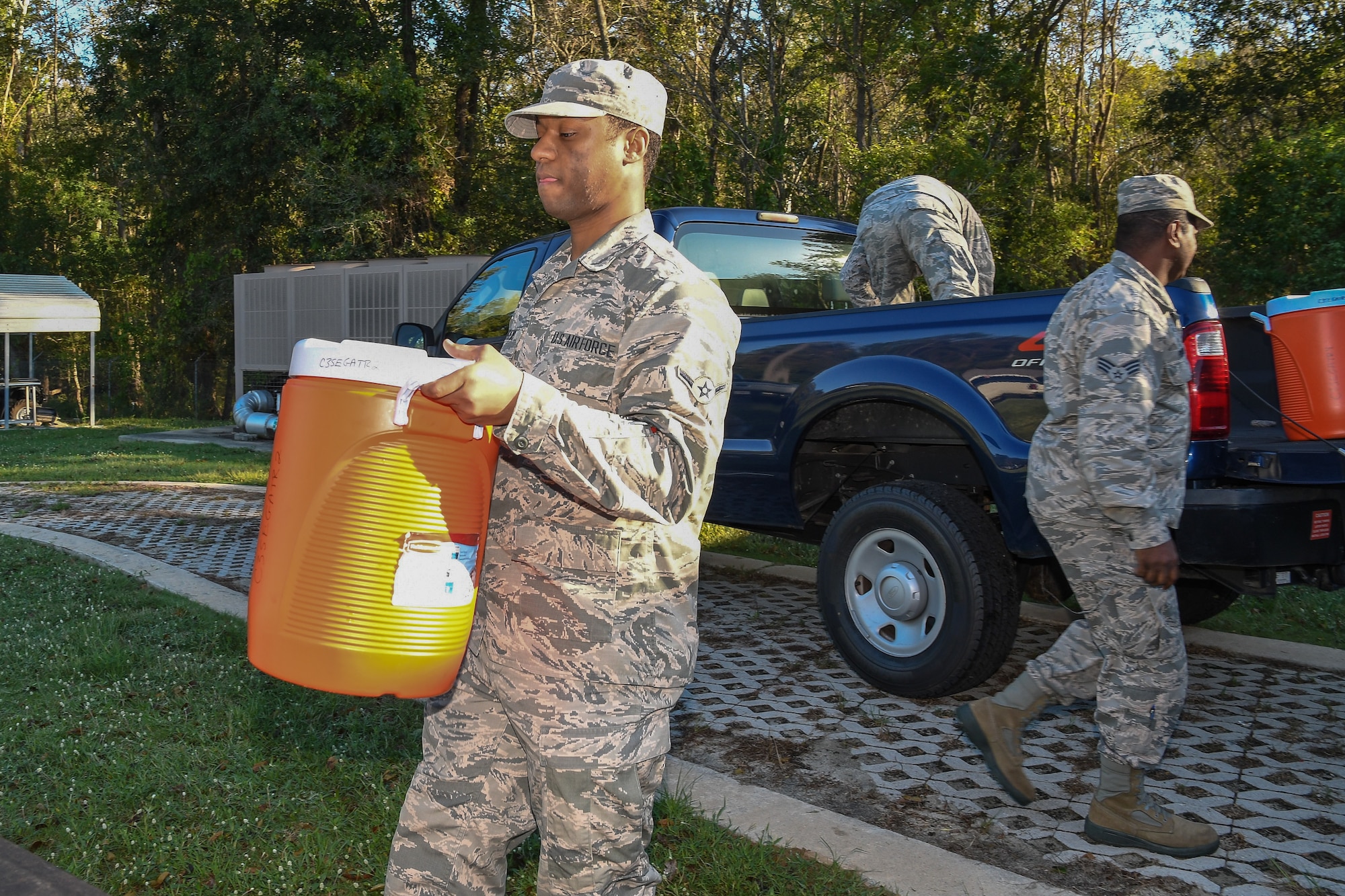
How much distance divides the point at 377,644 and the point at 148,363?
96.7 feet

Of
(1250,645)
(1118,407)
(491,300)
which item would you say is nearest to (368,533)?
(1118,407)

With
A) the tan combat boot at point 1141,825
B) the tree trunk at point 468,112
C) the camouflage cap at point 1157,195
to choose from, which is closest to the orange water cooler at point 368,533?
the tan combat boot at point 1141,825

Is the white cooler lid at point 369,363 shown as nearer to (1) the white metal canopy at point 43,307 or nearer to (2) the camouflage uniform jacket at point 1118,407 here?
(2) the camouflage uniform jacket at point 1118,407

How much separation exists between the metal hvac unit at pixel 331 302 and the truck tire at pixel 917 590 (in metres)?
11.7

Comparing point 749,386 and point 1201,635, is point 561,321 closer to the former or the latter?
point 749,386

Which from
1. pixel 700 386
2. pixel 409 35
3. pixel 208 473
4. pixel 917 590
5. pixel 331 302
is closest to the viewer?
pixel 700 386

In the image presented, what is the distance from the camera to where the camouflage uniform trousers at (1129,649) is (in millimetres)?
3584

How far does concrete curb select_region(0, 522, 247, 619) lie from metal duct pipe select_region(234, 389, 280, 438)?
90 cm

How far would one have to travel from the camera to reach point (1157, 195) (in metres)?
3.73

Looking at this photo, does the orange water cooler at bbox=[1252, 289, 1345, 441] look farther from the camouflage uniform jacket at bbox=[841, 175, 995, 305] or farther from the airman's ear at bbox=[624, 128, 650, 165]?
the airman's ear at bbox=[624, 128, 650, 165]

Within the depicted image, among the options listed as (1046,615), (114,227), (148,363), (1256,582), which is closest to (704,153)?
(1046,615)

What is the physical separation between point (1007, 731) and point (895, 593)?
1109 millimetres

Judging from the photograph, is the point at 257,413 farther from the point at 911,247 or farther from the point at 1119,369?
the point at 1119,369

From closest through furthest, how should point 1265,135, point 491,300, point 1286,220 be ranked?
point 491,300
point 1286,220
point 1265,135
